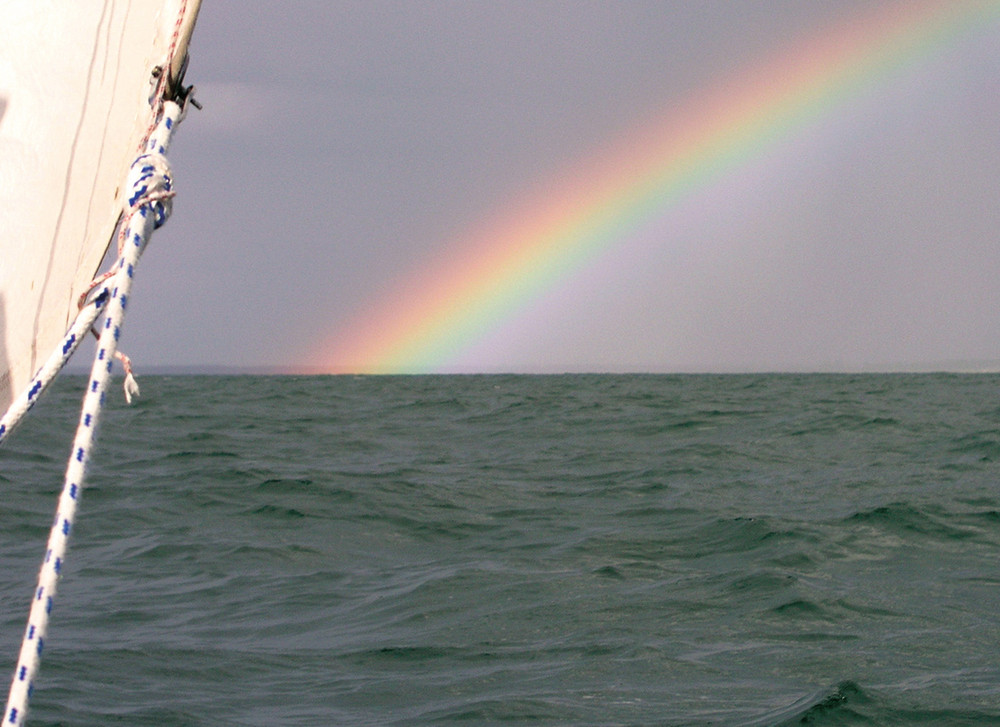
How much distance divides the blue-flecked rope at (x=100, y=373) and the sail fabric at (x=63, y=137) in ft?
0.38

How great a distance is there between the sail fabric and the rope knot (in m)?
0.11

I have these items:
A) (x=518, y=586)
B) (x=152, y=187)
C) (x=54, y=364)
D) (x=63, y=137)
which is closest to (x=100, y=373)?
(x=54, y=364)

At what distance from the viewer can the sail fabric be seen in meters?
1.70

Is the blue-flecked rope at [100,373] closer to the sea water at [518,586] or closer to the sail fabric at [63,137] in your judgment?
the sail fabric at [63,137]

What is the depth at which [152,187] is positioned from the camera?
160 centimetres

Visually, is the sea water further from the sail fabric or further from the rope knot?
the rope knot

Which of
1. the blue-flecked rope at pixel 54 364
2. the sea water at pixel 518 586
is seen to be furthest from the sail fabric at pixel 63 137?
the sea water at pixel 518 586

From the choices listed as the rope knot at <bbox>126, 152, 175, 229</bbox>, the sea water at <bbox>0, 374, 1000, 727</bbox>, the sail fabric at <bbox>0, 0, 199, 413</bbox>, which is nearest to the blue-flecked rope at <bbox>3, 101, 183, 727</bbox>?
the rope knot at <bbox>126, 152, 175, 229</bbox>

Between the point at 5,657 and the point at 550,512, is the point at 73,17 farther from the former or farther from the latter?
the point at 550,512

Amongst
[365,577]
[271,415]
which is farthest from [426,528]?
[271,415]

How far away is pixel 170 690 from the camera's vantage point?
542 cm

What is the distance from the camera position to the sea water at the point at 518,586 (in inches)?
205

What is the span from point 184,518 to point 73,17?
9.61 meters

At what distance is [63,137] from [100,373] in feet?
1.73
